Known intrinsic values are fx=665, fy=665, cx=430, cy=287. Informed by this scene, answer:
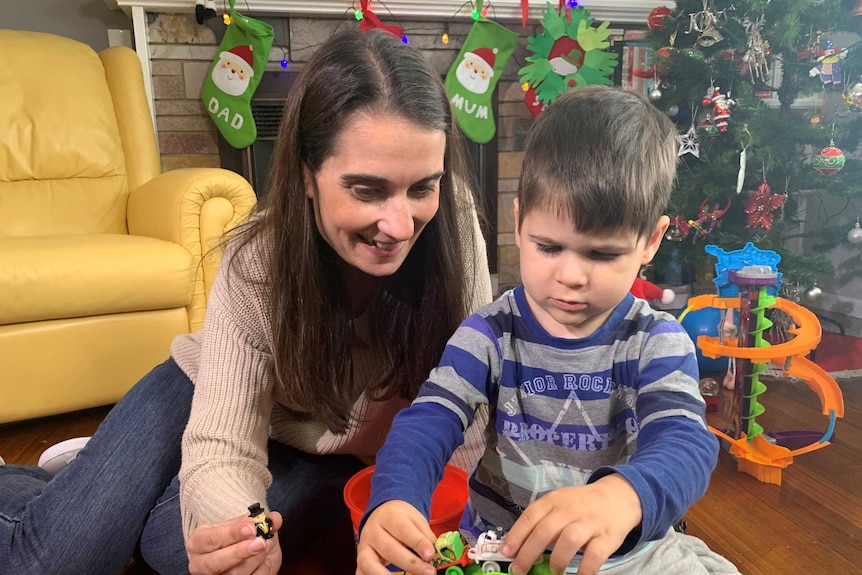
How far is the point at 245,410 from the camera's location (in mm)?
947

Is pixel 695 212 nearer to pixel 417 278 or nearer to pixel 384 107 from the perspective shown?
pixel 417 278

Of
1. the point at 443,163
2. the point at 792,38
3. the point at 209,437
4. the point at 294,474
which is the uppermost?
the point at 792,38

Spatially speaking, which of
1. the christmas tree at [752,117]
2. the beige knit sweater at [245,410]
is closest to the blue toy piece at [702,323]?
the christmas tree at [752,117]

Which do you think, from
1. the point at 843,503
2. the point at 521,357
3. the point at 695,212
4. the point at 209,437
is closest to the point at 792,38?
the point at 695,212

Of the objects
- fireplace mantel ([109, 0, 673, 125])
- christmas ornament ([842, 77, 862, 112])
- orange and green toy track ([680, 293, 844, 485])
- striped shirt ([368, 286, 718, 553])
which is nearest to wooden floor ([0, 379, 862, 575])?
orange and green toy track ([680, 293, 844, 485])

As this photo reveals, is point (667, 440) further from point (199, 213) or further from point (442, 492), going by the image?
point (199, 213)

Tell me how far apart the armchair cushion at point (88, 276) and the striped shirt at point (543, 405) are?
127cm

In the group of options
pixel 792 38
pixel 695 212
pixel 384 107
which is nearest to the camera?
pixel 384 107

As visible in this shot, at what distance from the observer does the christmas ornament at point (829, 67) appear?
2.17 meters

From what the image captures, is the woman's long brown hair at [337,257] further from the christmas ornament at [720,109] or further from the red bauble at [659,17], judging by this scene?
the red bauble at [659,17]

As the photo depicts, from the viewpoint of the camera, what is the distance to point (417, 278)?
3.52 feet

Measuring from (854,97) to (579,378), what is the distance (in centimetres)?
206

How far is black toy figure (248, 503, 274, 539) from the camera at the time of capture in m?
0.77

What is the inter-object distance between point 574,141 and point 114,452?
0.89 meters
